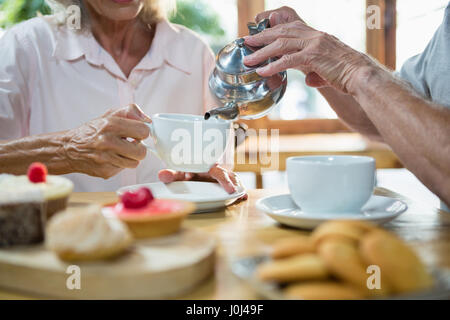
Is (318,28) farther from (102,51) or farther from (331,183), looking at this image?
(331,183)

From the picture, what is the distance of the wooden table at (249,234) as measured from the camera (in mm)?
491

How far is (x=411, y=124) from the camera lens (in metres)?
0.87

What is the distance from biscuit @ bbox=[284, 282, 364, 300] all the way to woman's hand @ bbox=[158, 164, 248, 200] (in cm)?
53

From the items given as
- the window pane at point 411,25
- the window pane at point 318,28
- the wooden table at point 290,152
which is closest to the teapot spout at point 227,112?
the wooden table at point 290,152

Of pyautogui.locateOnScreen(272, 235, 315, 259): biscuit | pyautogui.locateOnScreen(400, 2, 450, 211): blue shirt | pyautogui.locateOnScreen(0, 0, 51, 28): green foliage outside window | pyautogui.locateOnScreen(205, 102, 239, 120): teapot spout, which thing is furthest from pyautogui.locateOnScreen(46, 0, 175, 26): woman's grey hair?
pyautogui.locateOnScreen(272, 235, 315, 259): biscuit

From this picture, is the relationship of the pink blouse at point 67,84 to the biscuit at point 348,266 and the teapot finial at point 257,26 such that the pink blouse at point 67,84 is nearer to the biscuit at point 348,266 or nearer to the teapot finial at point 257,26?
the teapot finial at point 257,26

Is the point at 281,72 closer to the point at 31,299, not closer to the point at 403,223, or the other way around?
the point at 403,223

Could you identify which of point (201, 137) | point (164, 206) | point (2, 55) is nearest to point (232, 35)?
point (2, 55)

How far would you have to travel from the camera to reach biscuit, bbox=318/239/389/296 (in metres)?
0.40

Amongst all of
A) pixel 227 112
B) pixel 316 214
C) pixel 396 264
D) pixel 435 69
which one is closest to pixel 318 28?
pixel 435 69

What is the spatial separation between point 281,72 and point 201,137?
36 centimetres

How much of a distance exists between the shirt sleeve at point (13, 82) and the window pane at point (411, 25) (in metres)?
2.32

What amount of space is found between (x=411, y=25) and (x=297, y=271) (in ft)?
9.86

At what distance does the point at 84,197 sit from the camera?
101 centimetres
